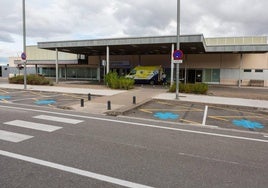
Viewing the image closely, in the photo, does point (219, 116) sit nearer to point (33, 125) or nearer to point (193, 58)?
point (33, 125)

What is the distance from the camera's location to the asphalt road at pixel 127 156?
151 inches

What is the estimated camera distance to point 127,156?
4906 millimetres

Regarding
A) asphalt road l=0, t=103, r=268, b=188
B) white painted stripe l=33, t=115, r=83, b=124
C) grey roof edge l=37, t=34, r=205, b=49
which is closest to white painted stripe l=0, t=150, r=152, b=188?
asphalt road l=0, t=103, r=268, b=188

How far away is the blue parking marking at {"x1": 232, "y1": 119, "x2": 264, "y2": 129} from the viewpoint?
27.5 ft

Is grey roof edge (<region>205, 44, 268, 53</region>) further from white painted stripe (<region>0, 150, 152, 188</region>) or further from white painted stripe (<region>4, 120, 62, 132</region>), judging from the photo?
white painted stripe (<region>0, 150, 152, 188</region>)

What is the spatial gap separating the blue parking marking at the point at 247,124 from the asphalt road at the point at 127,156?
1.34 m

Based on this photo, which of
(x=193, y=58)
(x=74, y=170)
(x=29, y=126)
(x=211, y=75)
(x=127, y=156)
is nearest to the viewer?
(x=74, y=170)

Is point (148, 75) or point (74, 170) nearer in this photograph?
point (74, 170)

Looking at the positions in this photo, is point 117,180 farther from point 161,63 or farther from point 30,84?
point 161,63

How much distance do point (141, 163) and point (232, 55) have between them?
105 feet

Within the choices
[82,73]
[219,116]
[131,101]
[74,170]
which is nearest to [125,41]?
[131,101]

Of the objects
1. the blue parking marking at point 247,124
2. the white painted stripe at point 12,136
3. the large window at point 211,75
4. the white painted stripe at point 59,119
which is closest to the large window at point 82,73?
the large window at point 211,75

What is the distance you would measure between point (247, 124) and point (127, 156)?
19.3ft

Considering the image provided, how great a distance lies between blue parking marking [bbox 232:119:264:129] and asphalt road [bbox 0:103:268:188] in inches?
52.8
